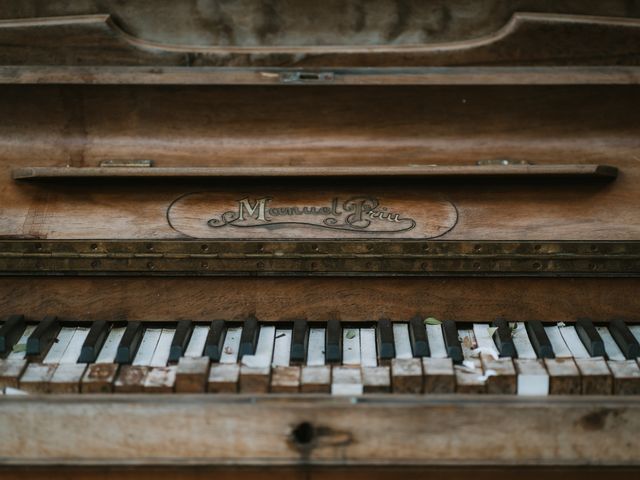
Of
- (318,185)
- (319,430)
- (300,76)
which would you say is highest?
(300,76)

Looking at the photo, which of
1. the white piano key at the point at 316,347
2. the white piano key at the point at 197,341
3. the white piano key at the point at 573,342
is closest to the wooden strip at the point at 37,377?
the white piano key at the point at 197,341

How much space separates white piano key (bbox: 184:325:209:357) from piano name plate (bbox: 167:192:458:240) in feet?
0.89

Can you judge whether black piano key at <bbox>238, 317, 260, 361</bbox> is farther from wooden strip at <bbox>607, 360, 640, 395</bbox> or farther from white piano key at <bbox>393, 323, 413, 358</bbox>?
wooden strip at <bbox>607, 360, 640, 395</bbox>

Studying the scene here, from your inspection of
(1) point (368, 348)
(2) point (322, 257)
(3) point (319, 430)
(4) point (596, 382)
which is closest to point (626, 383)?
(4) point (596, 382)

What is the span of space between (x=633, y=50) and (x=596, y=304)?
0.80 metres

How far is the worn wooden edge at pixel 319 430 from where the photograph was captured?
5.51 feet

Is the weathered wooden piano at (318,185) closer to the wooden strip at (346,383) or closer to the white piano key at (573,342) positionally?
the white piano key at (573,342)

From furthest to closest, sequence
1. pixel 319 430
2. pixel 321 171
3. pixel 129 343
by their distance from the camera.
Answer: pixel 321 171 < pixel 129 343 < pixel 319 430

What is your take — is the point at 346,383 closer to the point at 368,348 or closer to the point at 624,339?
the point at 368,348

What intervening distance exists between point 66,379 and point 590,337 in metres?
1.39

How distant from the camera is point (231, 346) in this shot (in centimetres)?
196

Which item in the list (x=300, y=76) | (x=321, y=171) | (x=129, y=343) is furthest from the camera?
(x=300, y=76)

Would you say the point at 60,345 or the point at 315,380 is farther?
the point at 60,345

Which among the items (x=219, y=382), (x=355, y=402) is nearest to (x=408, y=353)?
(x=355, y=402)
